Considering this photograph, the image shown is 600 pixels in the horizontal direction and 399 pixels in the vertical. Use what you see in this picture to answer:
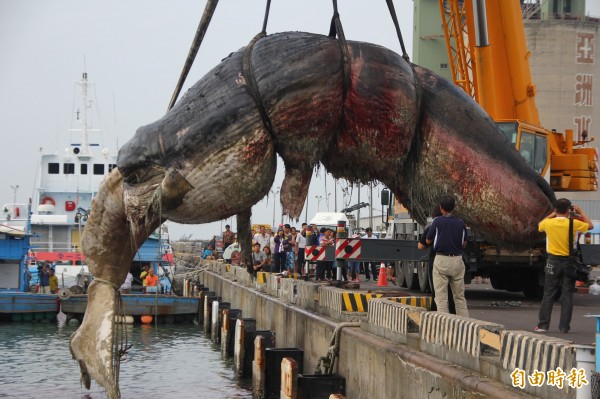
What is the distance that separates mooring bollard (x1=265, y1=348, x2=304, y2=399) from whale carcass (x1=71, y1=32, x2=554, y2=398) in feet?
27.6

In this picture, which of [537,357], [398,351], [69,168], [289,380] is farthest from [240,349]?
[69,168]

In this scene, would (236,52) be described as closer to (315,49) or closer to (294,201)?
(315,49)

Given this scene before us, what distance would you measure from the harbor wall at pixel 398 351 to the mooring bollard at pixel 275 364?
0.61 ft

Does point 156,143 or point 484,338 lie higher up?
point 156,143

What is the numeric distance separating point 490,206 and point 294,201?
1545 millimetres

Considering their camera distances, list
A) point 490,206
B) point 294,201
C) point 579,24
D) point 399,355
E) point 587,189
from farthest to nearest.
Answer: point 579,24, point 587,189, point 399,355, point 294,201, point 490,206

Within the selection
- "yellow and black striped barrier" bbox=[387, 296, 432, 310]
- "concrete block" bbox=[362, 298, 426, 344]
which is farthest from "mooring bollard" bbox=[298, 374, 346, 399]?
"yellow and black striped barrier" bbox=[387, 296, 432, 310]

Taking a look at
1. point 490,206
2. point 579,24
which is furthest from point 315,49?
point 579,24

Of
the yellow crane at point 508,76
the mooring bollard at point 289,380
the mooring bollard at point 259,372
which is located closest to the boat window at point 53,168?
the yellow crane at point 508,76

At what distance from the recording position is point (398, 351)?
30.8ft

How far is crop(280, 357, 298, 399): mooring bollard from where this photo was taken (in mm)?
12344

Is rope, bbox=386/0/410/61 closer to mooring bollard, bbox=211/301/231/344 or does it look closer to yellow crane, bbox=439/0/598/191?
yellow crane, bbox=439/0/598/191

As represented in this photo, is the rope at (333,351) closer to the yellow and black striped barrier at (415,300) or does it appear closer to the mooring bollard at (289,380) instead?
the mooring bollard at (289,380)

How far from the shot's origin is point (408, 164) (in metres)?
7.11
